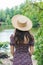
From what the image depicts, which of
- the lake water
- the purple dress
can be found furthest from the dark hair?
the lake water

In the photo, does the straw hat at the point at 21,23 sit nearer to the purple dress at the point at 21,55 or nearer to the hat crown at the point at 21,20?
the hat crown at the point at 21,20

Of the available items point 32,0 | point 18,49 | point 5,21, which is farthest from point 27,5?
point 18,49

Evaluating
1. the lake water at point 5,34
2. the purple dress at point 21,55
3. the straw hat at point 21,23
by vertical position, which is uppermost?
the straw hat at point 21,23

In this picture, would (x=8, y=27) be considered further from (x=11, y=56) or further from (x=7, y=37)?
(x=11, y=56)

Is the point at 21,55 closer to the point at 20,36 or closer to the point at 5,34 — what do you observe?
the point at 20,36

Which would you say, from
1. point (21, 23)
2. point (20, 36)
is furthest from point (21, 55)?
point (21, 23)

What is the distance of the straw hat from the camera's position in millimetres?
2311

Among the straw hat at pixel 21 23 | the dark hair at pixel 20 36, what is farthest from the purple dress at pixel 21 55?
the straw hat at pixel 21 23

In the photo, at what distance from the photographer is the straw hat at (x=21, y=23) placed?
7.58 ft

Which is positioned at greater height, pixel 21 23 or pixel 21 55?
pixel 21 23

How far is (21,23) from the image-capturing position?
232 cm

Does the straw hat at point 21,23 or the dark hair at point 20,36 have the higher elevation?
the straw hat at point 21,23

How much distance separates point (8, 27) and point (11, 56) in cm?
38

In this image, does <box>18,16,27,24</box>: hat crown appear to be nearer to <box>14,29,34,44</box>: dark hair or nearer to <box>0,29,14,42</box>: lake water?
<box>14,29,34,44</box>: dark hair
